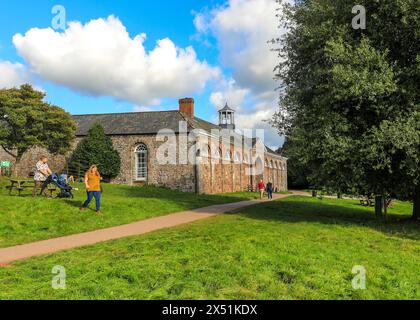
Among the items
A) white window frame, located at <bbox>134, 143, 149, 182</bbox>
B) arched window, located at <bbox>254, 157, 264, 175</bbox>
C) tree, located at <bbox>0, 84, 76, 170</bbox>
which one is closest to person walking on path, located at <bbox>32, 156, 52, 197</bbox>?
tree, located at <bbox>0, 84, 76, 170</bbox>

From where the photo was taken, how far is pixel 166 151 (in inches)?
1391

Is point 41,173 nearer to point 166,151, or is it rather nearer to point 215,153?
point 166,151

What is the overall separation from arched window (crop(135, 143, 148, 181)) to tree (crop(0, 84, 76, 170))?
6229mm

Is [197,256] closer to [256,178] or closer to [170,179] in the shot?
[170,179]

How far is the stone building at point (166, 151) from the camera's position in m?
34.6

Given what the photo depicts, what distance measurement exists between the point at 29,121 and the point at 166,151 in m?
11.4

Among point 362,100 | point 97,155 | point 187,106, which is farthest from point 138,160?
point 362,100

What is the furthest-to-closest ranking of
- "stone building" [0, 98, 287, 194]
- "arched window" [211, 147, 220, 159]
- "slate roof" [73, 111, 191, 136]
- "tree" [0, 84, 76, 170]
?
1. "arched window" [211, 147, 220, 159]
2. "slate roof" [73, 111, 191, 136]
3. "stone building" [0, 98, 287, 194]
4. "tree" [0, 84, 76, 170]

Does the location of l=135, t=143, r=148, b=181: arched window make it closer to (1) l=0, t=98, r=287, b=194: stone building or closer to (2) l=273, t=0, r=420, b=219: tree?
(1) l=0, t=98, r=287, b=194: stone building

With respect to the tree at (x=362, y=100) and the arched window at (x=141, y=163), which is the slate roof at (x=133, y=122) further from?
the tree at (x=362, y=100)

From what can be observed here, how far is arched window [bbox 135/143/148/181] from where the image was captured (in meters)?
36.1

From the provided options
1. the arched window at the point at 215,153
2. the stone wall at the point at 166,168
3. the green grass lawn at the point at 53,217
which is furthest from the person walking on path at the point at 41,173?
the arched window at the point at 215,153
